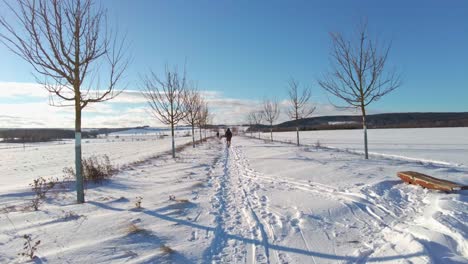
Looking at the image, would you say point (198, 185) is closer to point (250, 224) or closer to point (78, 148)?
point (78, 148)

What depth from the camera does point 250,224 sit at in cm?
431

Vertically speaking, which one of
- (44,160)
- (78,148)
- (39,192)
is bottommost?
(44,160)

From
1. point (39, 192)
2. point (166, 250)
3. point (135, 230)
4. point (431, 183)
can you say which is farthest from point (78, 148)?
point (431, 183)

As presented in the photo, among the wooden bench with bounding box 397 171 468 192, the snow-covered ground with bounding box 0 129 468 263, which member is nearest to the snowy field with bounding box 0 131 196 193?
the snow-covered ground with bounding box 0 129 468 263

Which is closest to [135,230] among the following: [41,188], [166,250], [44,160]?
[166,250]

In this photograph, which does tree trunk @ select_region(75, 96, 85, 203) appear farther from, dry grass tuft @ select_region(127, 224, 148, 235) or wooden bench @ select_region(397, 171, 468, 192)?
wooden bench @ select_region(397, 171, 468, 192)

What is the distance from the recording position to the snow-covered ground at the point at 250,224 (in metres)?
3.21

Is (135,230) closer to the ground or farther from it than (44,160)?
farther from it

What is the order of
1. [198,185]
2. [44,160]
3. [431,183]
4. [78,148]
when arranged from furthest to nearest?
[44,160] < [198,185] < [431,183] < [78,148]

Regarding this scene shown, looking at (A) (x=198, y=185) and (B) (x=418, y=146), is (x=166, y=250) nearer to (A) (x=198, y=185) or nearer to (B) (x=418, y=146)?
(A) (x=198, y=185)

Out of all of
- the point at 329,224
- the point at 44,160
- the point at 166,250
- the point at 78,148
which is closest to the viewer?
the point at 166,250

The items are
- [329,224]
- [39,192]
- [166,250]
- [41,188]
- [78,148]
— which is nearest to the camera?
[166,250]

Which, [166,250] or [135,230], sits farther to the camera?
[135,230]

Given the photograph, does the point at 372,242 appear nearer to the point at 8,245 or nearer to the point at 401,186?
the point at 401,186
